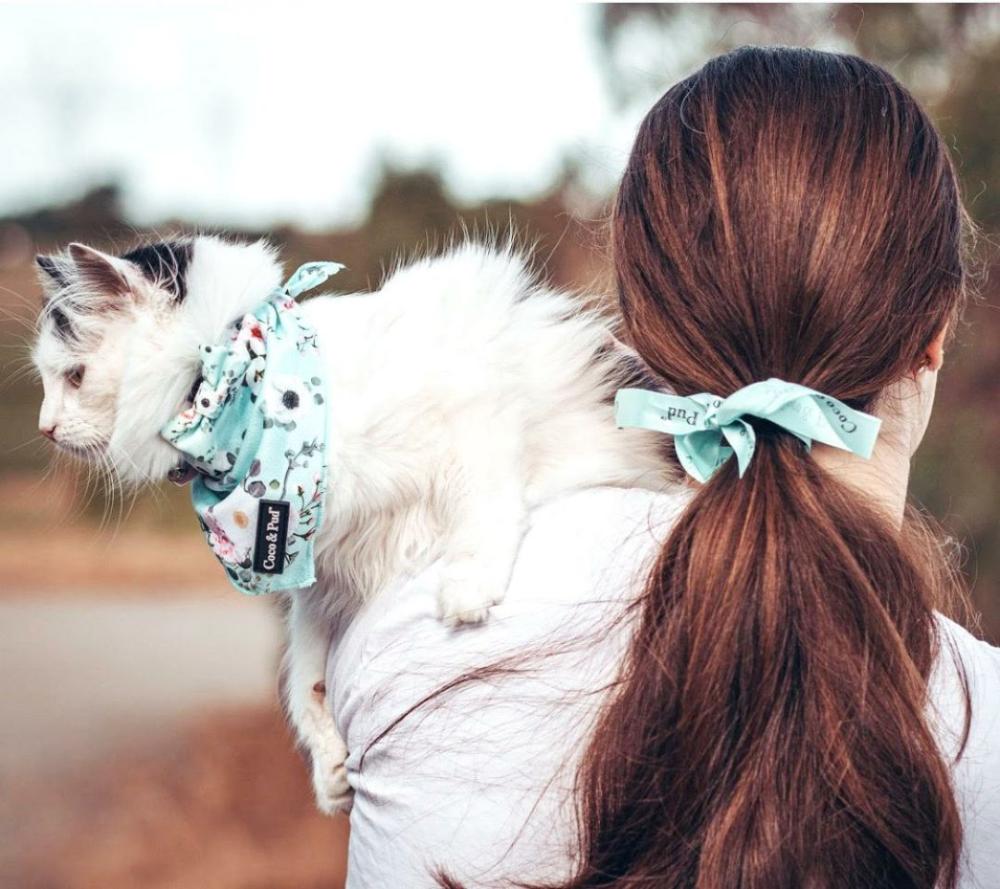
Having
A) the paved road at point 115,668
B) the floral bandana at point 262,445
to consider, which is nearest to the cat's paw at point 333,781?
the floral bandana at point 262,445

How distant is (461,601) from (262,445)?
0.32 m

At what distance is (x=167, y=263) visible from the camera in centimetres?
139

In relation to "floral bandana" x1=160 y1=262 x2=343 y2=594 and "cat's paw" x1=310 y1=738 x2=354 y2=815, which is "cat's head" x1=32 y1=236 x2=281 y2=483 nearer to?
"floral bandana" x1=160 y1=262 x2=343 y2=594

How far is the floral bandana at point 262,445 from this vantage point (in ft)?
3.91

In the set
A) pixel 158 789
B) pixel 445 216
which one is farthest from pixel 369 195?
pixel 158 789

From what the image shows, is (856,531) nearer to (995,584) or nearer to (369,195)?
(995,584)

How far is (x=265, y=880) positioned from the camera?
4379mm

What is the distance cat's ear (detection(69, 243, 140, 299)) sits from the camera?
1350 mm

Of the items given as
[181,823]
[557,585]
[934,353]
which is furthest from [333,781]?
[181,823]

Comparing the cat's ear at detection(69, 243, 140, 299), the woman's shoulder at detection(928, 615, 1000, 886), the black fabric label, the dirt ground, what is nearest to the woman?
the woman's shoulder at detection(928, 615, 1000, 886)

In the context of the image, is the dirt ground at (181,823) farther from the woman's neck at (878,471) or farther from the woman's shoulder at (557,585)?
the woman's neck at (878,471)

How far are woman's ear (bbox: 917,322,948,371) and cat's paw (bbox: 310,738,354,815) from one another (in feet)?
2.64

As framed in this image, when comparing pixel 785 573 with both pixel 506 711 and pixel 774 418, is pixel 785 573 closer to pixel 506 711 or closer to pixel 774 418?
pixel 774 418

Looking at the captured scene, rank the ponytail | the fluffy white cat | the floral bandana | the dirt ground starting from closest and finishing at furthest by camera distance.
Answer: the ponytail < the floral bandana < the fluffy white cat < the dirt ground
